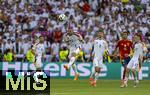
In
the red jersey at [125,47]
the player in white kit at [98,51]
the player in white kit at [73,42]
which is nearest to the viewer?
the player in white kit at [98,51]

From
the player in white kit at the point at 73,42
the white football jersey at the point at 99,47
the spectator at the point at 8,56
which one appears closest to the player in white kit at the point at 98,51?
the white football jersey at the point at 99,47

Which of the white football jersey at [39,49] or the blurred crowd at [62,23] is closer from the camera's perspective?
the white football jersey at [39,49]

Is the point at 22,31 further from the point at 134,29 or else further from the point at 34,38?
the point at 134,29

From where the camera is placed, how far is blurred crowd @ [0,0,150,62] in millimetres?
37969

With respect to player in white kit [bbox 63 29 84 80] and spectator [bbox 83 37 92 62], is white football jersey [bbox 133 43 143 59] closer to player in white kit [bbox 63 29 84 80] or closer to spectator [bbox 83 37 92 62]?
player in white kit [bbox 63 29 84 80]

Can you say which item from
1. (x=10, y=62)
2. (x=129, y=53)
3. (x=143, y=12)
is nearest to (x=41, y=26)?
(x=10, y=62)

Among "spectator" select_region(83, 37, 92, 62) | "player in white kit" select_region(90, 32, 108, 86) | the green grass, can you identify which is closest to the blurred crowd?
"spectator" select_region(83, 37, 92, 62)

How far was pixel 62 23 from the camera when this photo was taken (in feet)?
131

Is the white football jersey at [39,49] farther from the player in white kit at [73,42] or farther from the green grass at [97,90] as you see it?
the green grass at [97,90]

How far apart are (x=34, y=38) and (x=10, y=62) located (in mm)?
2409

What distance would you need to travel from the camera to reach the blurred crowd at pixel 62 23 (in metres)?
38.0

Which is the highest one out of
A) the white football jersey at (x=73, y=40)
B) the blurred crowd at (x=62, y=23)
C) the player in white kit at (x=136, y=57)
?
the blurred crowd at (x=62, y=23)

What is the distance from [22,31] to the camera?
39750mm

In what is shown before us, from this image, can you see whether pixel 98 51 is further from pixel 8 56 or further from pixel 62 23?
pixel 62 23
